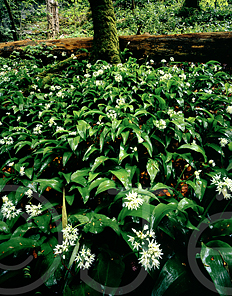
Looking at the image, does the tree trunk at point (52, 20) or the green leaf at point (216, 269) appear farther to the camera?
the tree trunk at point (52, 20)

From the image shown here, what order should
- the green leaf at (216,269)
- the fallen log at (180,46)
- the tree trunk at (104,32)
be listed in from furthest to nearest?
the fallen log at (180,46), the tree trunk at (104,32), the green leaf at (216,269)

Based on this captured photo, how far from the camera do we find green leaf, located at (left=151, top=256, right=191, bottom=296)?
44.2 inches

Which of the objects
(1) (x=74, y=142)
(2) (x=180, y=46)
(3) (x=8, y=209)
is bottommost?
(3) (x=8, y=209)

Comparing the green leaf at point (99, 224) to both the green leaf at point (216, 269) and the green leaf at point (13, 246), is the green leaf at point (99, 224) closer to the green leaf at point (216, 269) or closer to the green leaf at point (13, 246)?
the green leaf at point (13, 246)

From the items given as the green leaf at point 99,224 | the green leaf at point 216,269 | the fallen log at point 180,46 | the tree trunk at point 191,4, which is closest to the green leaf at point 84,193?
the green leaf at point 99,224

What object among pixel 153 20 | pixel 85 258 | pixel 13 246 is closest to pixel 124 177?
pixel 85 258

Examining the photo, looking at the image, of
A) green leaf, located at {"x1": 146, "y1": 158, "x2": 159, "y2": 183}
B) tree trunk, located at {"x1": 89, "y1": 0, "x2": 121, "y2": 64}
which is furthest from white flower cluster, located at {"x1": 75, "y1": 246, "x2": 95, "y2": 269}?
tree trunk, located at {"x1": 89, "y1": 0, "x2": 121, "y2": 64}

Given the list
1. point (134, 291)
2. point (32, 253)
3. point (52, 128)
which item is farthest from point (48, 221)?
point (52, 128)

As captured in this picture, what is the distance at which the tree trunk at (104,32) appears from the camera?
3.78m

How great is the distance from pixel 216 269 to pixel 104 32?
4846mm

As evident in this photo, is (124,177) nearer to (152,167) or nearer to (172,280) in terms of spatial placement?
(152,167)

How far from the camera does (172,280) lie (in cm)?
115

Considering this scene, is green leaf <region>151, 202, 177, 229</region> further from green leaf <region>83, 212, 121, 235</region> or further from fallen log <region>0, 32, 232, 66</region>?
fallen log <region>0, 32, 232, 66</region>

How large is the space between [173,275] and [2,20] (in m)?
13.3
